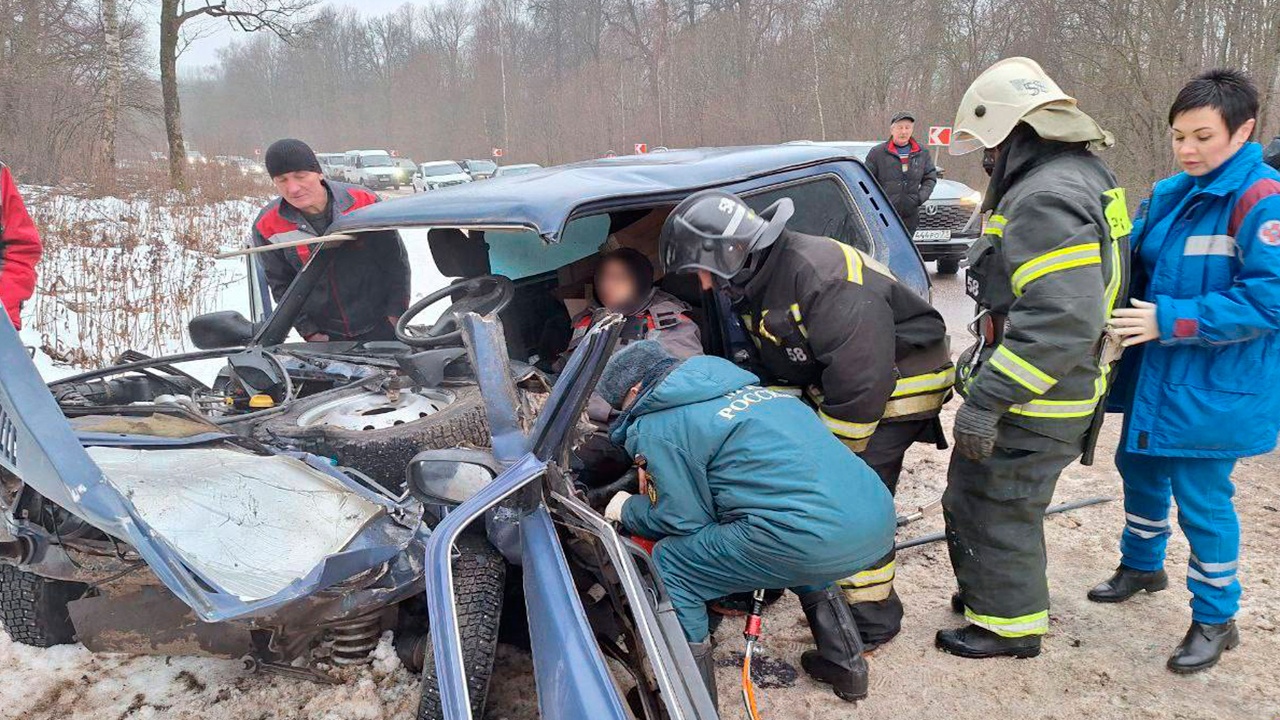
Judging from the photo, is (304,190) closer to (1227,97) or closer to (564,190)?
(564,190)

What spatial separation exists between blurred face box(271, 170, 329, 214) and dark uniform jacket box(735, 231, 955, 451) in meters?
2.41

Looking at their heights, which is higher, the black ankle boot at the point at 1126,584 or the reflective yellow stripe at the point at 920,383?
the reflective yellow stripe at the point at 920,383

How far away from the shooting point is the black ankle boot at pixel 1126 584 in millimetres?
3020

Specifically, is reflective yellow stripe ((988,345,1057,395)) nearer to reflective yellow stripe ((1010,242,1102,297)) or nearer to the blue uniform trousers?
reflective yellow stripe ((1010,242,1102,297))

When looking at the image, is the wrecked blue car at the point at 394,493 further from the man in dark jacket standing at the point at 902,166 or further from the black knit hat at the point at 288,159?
the man in dark jacket standing at the point at 902,166

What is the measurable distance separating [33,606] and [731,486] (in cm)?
210

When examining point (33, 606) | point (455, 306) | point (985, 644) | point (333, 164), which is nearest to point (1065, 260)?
point (985, 644)

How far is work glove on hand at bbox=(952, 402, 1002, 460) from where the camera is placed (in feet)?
8.14

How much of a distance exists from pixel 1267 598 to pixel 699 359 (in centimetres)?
231

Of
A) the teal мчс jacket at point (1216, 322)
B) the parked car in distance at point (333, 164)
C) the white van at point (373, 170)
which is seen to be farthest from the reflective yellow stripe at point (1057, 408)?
the parked car in distance at point (333, 164)

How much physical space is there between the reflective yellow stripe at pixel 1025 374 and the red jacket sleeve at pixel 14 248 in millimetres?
3981

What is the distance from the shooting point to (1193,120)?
2.44m

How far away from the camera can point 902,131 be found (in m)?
8.38

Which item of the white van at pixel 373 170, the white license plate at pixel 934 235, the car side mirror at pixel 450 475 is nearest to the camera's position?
the car side mirror at pixel 450 475
